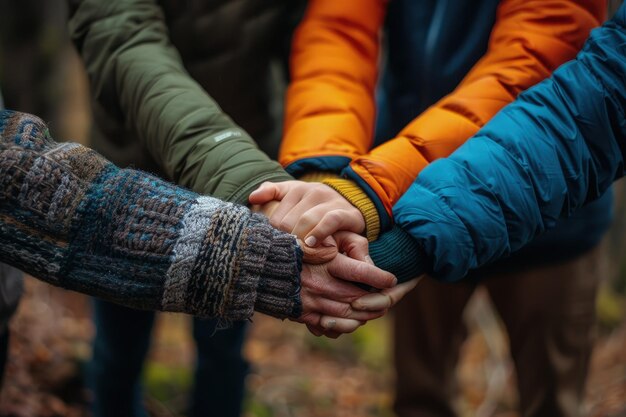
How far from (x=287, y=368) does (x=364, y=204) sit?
3.16 meters

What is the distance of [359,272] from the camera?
1754mm

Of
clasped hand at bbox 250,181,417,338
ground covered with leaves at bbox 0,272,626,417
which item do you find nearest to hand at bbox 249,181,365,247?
clasped hand at bbox 250,181,417,338

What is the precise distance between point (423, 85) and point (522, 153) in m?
0.60

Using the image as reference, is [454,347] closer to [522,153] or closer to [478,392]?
[522,153]

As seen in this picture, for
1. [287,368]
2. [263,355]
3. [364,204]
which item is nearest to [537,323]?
[364,204]

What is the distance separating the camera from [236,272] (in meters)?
1.61

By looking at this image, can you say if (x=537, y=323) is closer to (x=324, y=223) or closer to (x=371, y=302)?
(x=371, y=302)

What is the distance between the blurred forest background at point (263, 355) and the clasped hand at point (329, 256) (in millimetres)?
1621

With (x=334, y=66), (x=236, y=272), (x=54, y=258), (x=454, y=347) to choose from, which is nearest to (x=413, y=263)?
(x=236, y=272)

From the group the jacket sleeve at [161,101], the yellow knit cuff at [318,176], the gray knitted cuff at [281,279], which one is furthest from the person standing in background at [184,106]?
the gray knitted cuff at [281,279]

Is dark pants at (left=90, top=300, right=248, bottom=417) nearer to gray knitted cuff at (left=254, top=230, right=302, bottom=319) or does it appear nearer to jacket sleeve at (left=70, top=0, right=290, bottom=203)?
jacket sleeve at (left=70, top=0, right=290, bottom=203)

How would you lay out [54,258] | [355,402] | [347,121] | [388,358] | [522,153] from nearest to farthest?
[54,258] → [522,153] → [347,121] → [355,402] → [388,358]

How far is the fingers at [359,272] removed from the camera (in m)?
1.75

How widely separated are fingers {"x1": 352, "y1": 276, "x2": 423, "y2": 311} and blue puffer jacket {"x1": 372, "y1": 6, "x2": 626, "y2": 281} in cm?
6
